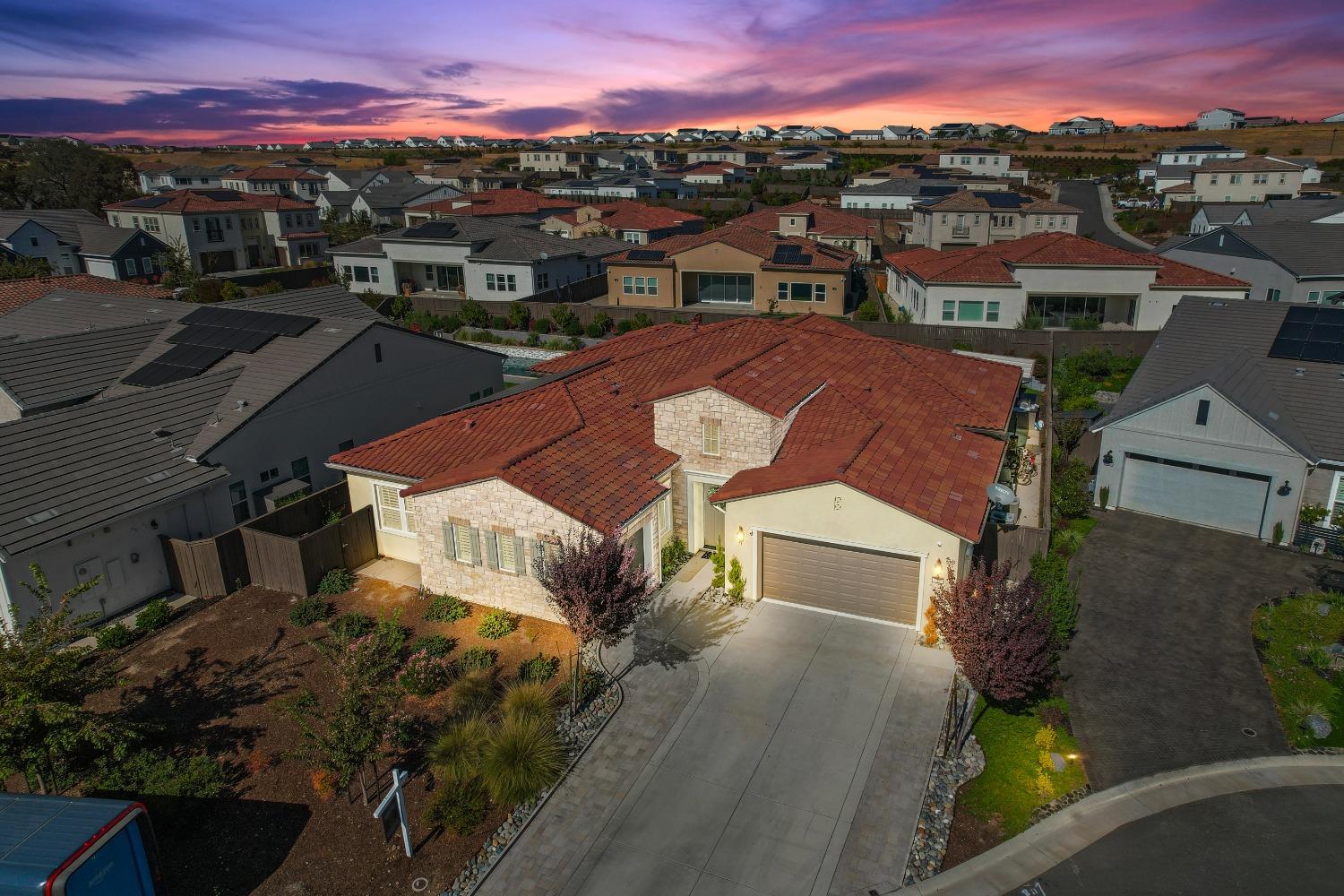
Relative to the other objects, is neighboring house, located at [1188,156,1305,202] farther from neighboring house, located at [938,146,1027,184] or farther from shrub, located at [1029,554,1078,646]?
shrub, located at [1029,554,1078,646]

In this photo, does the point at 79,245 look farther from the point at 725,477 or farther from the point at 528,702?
the point at 528,702

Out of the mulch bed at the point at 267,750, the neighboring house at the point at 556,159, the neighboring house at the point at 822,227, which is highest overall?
the neighboring house at the point at 556,159

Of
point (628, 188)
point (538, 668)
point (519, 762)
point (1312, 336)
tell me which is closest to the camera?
point (519, 762)

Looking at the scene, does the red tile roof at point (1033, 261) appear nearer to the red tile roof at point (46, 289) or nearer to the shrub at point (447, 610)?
the shrub at point (447, 610)

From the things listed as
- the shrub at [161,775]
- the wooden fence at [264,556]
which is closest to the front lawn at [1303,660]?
the shrub at [161,775]

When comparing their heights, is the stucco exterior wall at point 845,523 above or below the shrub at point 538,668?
above

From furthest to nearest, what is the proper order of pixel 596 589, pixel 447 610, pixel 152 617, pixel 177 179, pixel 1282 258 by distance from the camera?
pixel 177 179 < pixel 1282 258 < pixel 447 610 < pixel 152 617 < pixel 596 589

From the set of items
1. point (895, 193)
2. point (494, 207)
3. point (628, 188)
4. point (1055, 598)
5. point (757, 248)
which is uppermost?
point (628, 188)

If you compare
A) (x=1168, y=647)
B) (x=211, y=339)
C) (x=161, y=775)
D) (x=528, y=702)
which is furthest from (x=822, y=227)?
(x=161, y=775)
